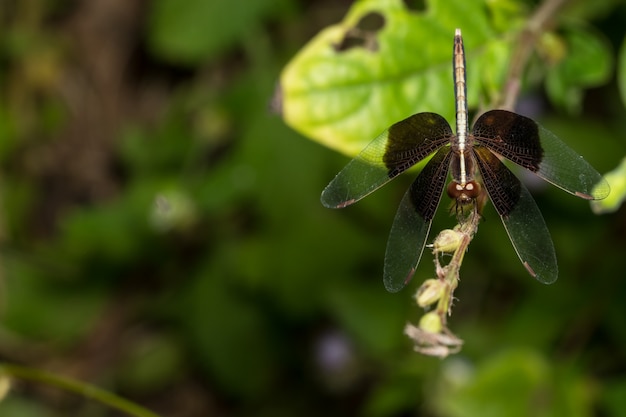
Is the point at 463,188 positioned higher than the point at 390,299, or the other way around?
the point at 390,299

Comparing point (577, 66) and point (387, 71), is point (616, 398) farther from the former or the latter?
point (387, 71)

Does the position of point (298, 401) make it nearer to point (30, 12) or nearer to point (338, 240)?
point (338, 240)

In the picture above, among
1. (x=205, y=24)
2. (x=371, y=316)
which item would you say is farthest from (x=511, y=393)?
(x=205, y=24)

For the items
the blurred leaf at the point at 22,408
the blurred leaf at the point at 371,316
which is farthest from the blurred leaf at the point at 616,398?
the blurred leaf at the point at 22,408

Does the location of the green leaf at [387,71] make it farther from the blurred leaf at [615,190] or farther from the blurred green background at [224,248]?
the blurred green background at [224,248]

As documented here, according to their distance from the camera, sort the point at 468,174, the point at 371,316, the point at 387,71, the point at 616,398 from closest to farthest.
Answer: the point at 468,174
the point at 387,71
the point at 616,398
the point at 371,316

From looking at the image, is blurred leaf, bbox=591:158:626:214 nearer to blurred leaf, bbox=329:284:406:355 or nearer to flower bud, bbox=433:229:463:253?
flower bud, bbox=433:229:463:253

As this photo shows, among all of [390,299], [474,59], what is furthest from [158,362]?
[474,59]
